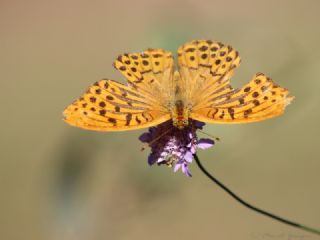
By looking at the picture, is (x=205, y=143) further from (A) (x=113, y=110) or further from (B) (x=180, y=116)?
(A) (x=113, y=110)

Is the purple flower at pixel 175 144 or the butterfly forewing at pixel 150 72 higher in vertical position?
the butterfly forewing at pixel 150 72

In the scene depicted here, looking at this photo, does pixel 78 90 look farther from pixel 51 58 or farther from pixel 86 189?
pixel 86 189

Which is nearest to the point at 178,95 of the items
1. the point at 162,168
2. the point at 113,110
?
the point at 113,110

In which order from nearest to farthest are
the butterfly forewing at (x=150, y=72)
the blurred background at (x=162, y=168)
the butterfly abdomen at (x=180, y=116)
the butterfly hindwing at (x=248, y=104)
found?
the butterfly hindwing at (x=248, y=104) → the butterfly abdomen at (x=180, y=116) → the butterfly forewing at (x=150, y=72) → the blurred background at (x=162, y=168)

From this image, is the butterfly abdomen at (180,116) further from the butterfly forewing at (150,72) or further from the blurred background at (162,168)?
the blurred background at (162,168)

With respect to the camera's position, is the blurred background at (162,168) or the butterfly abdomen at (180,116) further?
the blurred background at (162,168)

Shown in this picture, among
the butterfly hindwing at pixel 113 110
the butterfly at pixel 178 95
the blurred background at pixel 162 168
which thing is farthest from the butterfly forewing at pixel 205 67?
the blurred background at pixel 162 168

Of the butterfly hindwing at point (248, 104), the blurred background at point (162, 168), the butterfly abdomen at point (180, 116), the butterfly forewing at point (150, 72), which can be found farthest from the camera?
the blurred background at point (162, 168)

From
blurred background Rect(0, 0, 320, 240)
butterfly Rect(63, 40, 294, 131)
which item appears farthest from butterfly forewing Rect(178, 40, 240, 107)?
blurred background Rect(0, 0, 320, 240)
